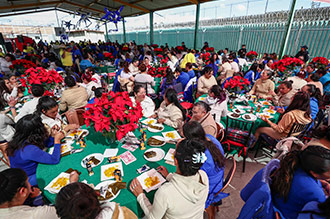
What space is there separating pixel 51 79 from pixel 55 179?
2.91 metres

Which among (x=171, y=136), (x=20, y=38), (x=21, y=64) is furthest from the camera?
(x=20, y=38)

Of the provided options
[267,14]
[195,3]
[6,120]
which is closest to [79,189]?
[6,120]

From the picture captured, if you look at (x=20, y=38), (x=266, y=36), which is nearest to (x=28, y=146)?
(x=266, y=36)

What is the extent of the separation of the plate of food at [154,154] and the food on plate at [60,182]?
3.01ft

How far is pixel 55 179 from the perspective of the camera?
1.75 metres

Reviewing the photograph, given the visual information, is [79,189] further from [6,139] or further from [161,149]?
[6,139]

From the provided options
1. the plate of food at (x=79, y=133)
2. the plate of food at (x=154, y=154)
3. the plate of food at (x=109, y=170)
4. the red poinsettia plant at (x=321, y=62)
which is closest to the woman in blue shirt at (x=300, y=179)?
the plate of food at (x=154, y=154)

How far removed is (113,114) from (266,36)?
1444cm

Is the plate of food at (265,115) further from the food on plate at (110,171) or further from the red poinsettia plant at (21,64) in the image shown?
the red poinsettia plant at (21,64)

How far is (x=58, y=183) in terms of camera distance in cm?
170

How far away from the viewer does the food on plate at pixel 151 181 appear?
5.48 feet

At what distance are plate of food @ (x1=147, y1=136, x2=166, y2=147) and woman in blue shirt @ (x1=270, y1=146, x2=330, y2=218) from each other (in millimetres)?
1417

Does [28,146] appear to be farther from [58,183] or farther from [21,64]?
[21,64]

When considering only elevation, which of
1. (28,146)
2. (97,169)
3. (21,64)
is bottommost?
(97,169)
